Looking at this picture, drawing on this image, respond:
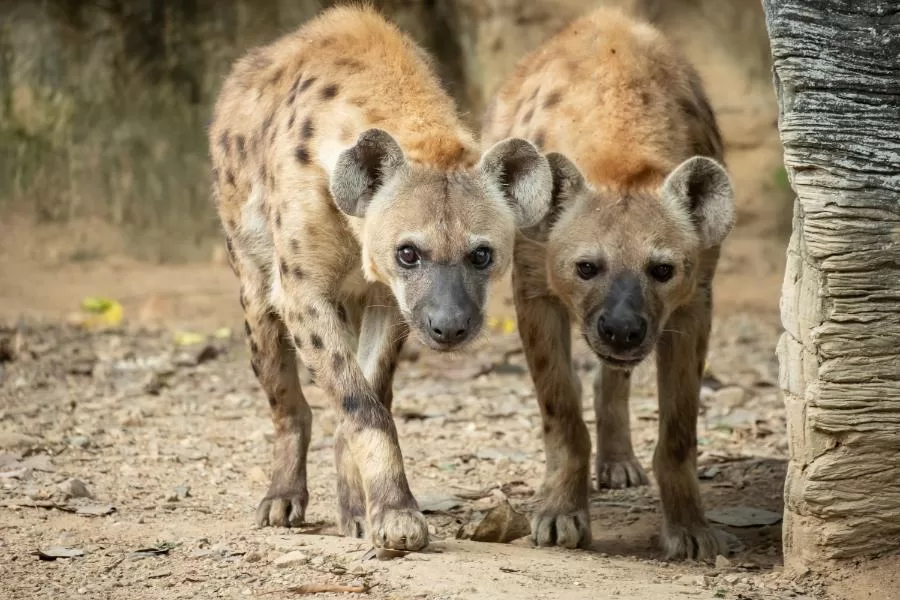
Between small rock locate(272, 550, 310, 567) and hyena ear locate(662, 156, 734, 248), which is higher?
hyena ear locate(662, 156, 734, 248)

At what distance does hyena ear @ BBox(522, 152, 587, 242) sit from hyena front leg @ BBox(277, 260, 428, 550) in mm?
702

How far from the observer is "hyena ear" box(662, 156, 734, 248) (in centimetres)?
429

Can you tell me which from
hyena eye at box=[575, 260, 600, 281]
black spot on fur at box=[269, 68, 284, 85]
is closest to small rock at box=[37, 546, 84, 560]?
hyena eye at box=[575, 260, 600, 281]

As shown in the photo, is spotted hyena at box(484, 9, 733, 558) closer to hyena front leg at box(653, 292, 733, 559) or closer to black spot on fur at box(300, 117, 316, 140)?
hyena front leg at box(653, 292, 733, 559)

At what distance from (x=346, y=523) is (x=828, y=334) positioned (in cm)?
160

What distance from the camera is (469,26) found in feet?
31.1

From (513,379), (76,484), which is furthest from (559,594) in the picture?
(513,379)

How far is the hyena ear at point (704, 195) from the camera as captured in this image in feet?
14.1

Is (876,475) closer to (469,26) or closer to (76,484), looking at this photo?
(76,484)

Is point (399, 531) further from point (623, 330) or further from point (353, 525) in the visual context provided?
point (623, 330)

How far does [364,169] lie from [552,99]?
1045 millimetres

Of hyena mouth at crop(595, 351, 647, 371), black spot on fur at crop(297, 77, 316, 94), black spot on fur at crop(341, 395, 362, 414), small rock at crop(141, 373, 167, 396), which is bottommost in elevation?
black spot on fur at crop(341, 395, 362, 414)

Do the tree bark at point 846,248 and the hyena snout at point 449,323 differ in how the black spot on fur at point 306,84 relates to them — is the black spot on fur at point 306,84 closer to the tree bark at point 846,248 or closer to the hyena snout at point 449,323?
the hyena snout at point 449,323

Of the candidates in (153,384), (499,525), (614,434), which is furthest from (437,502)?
(153,384)
